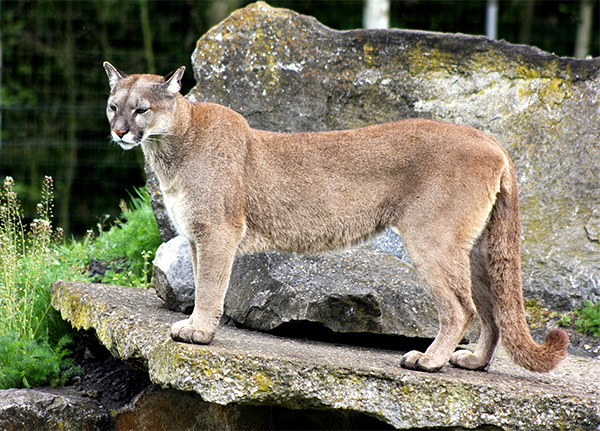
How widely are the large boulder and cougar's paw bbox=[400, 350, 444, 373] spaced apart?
2.35 m

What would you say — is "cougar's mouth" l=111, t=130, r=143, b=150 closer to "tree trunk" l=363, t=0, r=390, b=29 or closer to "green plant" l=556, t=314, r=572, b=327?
"green plant" l=556, t=314, r=572, b=327

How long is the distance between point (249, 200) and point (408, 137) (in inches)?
41.4

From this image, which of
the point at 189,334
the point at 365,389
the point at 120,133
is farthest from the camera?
the point at 120,133

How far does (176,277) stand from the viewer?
Result: 5691 mm

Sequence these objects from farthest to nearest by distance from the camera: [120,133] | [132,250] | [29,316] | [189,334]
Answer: [132,250] < [29,316] < [120,133] < [189,334]

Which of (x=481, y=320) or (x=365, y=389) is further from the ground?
(x=481, y=320)

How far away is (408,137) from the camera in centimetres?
479

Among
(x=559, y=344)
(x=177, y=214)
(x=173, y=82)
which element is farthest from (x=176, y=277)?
(x=559, y=344)

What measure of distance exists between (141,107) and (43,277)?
86.1 inches

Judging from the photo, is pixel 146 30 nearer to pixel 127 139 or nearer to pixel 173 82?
pixel 173 82

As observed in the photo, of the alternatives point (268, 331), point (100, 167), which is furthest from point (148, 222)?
point (100, 167)

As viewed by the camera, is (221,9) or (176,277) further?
(221,9)

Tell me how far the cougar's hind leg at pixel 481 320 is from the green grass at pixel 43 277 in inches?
105

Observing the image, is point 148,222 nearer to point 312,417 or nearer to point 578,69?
point 312,417
